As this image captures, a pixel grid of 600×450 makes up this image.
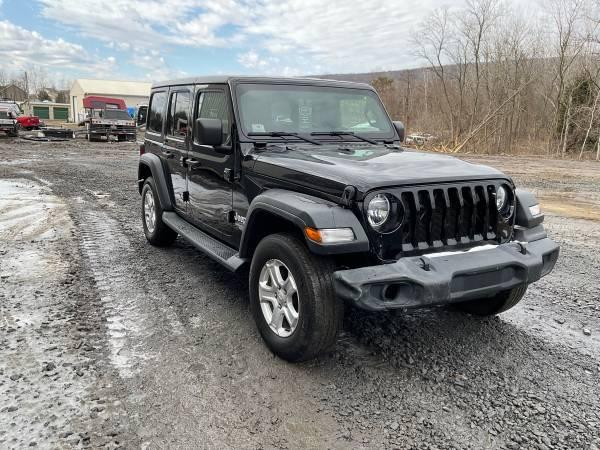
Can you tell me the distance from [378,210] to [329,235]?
39 cm

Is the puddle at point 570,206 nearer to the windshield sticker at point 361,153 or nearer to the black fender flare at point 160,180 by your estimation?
the windshield sticker at point 361,153

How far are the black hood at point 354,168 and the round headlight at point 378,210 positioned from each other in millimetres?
89

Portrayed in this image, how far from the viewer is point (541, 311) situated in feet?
14.1

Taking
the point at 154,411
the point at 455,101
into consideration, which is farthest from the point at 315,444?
the point at 455,101

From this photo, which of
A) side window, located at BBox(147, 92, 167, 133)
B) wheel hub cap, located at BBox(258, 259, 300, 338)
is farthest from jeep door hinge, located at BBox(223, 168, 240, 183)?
side window, located at BBox(147, 92, 167, 133)

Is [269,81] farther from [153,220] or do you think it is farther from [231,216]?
[153,220]

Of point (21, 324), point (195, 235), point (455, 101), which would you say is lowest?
point (21, 324)

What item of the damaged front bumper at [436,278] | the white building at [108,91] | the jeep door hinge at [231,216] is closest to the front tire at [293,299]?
the damaged front bumper at [436,278]

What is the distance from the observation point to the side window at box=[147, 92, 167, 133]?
5938 millimetres

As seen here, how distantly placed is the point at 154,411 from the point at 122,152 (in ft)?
64.8

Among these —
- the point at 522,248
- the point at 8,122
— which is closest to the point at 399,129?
the point at 522,248

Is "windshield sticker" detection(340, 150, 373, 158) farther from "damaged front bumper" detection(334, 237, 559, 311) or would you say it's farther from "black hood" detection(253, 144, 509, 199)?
"damaged front bumper" detection(334, 237, 559, 311)

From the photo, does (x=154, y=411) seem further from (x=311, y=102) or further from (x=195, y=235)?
(x=311, y=102)

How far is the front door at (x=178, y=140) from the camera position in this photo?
5145 mm
